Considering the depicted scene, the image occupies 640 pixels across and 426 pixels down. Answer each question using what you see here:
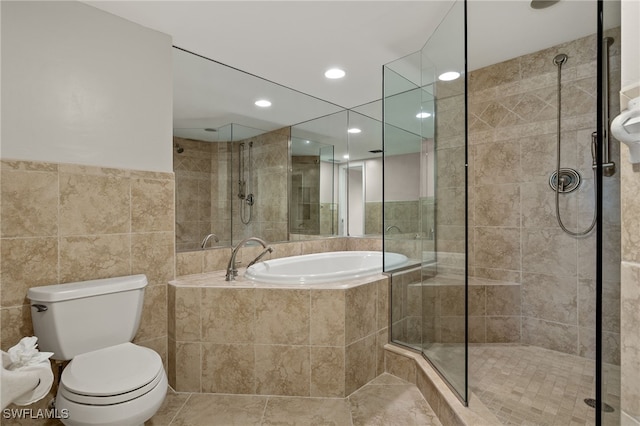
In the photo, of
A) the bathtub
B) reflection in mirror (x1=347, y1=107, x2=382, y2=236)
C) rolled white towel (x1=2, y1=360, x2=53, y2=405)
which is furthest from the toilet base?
reflection in mirror (x1=347, y1=107, x2=382, y2=236)

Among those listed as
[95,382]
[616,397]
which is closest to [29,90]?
[95,382]

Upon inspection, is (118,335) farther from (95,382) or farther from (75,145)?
(75,145)

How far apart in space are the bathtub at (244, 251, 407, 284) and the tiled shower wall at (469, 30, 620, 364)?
1001 mm

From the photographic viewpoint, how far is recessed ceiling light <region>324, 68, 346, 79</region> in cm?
282

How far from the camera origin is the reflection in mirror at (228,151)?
2439 millimetres

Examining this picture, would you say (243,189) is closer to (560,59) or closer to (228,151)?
(228,151)

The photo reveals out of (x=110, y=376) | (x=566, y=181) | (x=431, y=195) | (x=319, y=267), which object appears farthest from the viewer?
(x=319, y=267)

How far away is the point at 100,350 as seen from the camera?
5.65 ft

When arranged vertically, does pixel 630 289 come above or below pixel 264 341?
above

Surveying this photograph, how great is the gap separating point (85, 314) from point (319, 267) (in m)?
2.07

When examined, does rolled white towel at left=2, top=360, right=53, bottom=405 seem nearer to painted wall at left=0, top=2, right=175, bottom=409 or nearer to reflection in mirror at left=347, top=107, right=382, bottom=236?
painted wall at left=0, top=2, right=175, bottom=409

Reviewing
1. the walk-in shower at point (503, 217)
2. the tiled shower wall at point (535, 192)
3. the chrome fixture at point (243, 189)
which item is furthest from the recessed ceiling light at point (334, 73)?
the tiled shower wall at point (535, 192)

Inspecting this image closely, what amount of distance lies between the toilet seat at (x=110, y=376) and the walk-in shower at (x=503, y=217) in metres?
1.61

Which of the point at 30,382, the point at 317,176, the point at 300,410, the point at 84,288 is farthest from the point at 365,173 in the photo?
the point at 30,382
